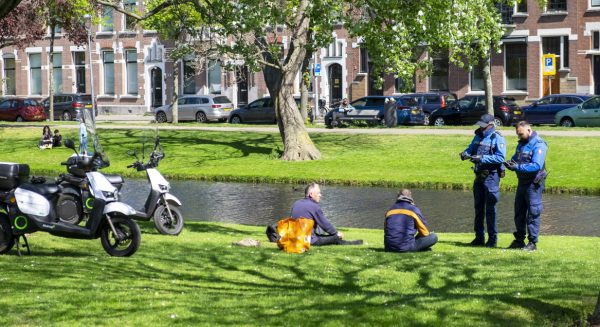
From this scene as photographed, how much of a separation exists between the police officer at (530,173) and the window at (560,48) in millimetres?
38702

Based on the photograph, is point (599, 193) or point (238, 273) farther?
point (599, 193)

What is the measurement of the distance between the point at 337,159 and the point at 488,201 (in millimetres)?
16912

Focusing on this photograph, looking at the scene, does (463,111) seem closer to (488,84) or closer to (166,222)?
(488,84)

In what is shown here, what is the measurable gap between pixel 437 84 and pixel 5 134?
23.0 m

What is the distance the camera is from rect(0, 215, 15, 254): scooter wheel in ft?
42.3

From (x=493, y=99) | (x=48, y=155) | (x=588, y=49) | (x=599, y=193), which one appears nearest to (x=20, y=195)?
(x=599, y=193)

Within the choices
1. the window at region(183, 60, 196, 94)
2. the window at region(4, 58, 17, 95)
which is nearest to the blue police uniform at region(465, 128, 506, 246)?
the window at region(183, 60, 196, 94)

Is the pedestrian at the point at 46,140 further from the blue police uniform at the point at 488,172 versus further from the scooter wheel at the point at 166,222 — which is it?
the blue police uniform at the point at 488,172

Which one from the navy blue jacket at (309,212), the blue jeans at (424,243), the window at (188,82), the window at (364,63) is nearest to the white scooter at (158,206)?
the navy blue jacket at (309,212)

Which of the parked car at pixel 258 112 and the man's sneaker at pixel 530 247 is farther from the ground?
the parked car at pixel 258 112

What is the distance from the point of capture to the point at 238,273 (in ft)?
38.6

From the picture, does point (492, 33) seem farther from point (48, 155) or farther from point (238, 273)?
A: point (238, 273)

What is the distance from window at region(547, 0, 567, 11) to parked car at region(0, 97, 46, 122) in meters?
25.7

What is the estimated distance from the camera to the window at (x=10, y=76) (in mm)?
71062
